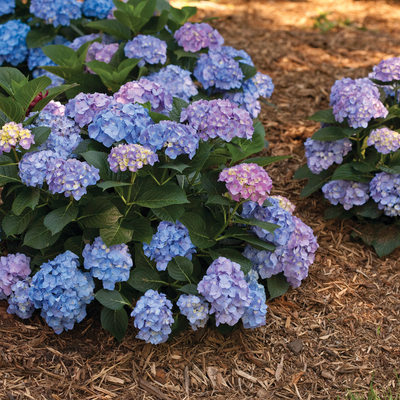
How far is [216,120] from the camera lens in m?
2.22

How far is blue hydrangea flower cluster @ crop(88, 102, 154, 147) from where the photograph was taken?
6.96 ft

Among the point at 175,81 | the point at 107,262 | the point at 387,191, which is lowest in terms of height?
the point at 107,262

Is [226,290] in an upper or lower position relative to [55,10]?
lower

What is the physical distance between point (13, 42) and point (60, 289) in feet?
7.24

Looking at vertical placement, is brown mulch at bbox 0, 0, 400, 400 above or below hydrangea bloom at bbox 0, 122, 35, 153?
below

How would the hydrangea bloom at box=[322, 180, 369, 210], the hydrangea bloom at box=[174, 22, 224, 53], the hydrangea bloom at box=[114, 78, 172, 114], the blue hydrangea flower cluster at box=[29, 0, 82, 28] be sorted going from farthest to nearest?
the blue hydrangea flower cluster at box=[29, 0, 82, 28]
the hydrangea bloom at box=[174, 22, 224, 53]
the hydrangea bloom at box=[322, 180, 369, 210]
the hydrangea bloom at box=[114, 78, 172, 114]

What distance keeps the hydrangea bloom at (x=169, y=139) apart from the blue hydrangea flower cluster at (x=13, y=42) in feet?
6.67

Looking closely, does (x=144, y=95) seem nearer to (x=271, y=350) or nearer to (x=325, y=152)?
(x=325, y=152)

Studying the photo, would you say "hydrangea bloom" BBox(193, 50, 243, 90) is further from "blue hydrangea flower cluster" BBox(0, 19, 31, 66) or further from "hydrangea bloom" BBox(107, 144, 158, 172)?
"blue hydrangea flower cluster" BBox(0, 19, 31, 66)

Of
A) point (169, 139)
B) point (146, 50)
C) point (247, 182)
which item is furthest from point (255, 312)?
point (146, 50)

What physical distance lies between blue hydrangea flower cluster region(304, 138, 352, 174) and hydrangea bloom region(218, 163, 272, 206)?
3.40 feet

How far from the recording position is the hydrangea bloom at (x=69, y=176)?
197 cm

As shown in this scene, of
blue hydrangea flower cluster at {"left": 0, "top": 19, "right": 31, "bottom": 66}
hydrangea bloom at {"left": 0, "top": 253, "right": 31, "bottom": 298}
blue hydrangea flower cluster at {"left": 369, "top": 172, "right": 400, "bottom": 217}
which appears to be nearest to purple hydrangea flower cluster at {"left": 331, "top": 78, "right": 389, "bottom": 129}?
blue hydrangea flower cluster at {"left": 369, "top": 172, "right": 400, "bottom": 217}

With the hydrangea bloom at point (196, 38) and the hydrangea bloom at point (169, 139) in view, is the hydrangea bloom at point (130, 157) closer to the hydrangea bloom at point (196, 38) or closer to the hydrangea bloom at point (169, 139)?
the hydrangea bloom at point (169, 139)
